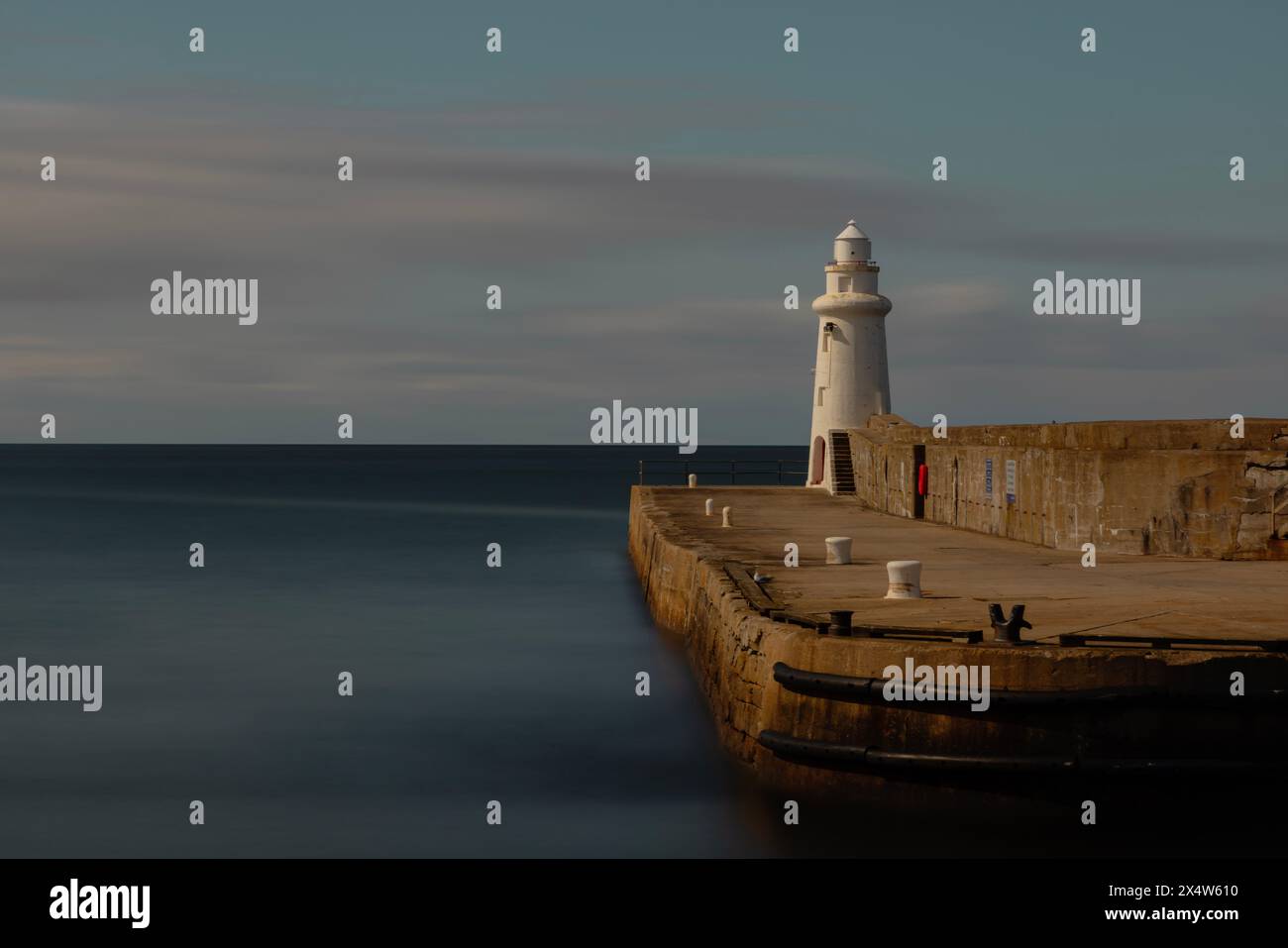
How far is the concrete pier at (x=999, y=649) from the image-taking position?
12164 millimetres

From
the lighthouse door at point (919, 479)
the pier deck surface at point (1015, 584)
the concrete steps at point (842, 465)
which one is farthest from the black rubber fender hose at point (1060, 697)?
the concrete steps at point (842, 465)

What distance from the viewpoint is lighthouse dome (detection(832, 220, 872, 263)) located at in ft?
146

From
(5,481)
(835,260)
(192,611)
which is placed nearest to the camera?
(192,611)

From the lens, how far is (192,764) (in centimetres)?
1803

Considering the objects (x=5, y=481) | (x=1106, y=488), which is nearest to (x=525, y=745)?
(x=1106, y=488)

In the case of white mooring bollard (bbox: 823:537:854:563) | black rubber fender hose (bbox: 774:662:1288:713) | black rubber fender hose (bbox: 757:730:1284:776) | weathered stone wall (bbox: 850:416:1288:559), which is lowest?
black rubber fender hose (bbox: 757:730:1284:776)

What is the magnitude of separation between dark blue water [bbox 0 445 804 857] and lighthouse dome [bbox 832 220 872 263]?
432 inches

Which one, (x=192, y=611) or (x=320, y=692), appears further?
(x=192, y=611)

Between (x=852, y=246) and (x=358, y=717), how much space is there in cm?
2724

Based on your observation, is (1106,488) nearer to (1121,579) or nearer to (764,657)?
(1121,579)

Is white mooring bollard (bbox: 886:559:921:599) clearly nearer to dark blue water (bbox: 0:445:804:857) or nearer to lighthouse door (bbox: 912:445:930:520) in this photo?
dark blue water (bbox: 0:445:804:857)

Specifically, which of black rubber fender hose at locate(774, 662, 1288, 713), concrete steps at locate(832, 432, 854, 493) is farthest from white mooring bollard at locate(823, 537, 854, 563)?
concrete steps at locate(832, 432, 854, 493)

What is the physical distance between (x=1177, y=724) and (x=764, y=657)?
385cm

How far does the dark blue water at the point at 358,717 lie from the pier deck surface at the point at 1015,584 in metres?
2.22
